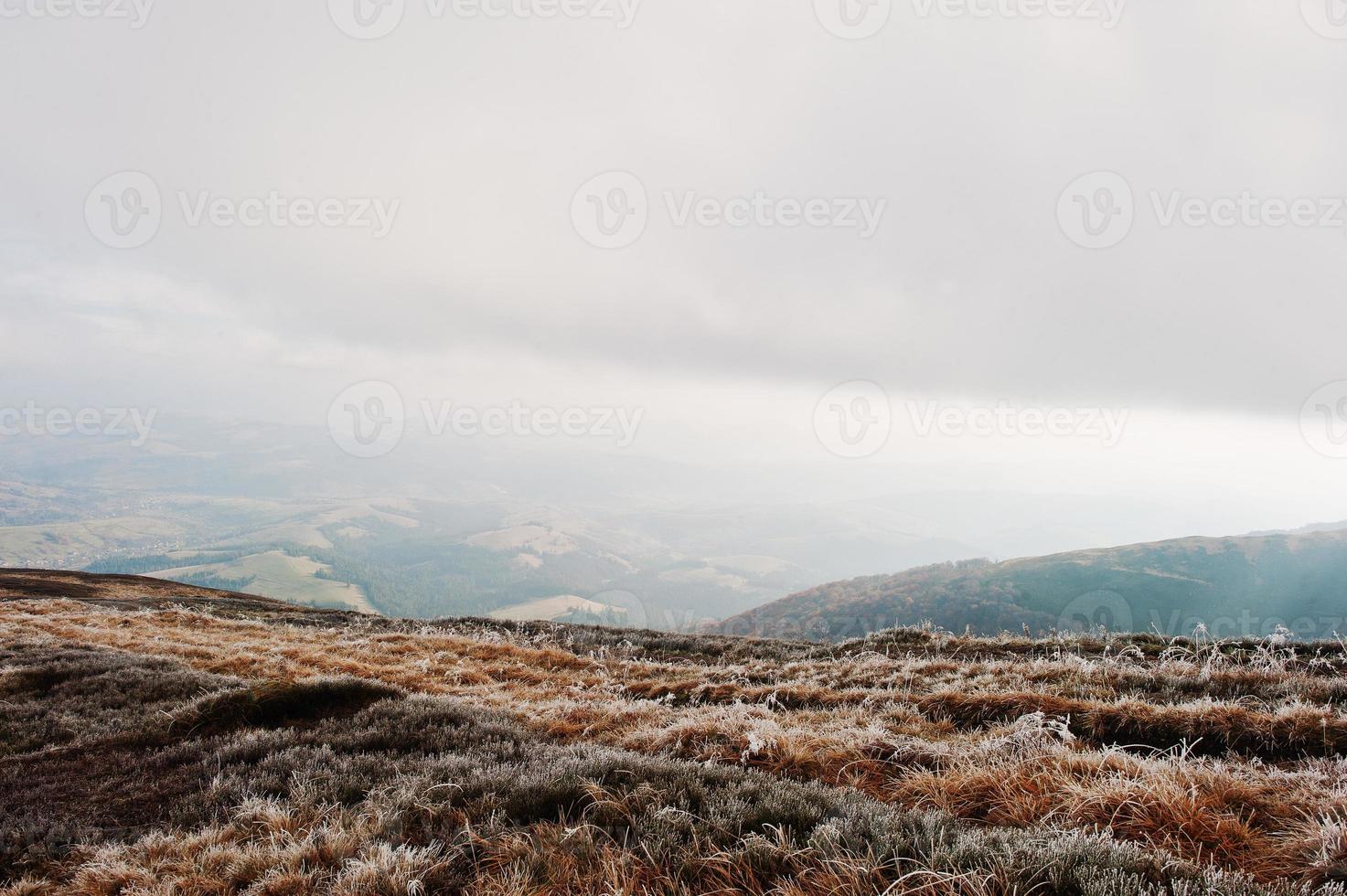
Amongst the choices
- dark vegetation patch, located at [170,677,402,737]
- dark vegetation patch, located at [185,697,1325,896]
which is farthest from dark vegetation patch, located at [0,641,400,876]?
dark vegetation patch, located at [185,697,1325,896]

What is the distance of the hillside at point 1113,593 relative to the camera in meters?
144

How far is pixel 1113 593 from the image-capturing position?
16888 centimetres

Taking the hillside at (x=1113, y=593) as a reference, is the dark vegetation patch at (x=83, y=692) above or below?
above

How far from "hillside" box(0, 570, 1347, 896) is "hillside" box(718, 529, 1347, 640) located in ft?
426

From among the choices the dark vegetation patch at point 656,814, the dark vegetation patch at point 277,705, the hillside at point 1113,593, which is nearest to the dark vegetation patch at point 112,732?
the dark vegetation patch at point 277,705

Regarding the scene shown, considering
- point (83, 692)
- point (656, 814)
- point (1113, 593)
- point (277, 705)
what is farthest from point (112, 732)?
point (1113, 593)

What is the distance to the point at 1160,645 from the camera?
14664mm

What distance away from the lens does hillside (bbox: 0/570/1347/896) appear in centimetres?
418

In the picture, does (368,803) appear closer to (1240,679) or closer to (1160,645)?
(1240,679)

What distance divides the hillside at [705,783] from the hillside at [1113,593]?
129989 millimetres

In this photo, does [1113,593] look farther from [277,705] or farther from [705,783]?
[277,705]

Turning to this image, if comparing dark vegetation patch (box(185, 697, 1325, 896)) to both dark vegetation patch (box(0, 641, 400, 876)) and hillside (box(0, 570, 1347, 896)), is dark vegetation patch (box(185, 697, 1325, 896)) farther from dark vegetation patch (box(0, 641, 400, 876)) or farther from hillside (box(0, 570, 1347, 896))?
dark vegetation patch (box(0, 641, 400, 876))

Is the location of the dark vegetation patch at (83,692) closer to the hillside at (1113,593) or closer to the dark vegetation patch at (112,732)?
the dark vegetation patch at (112,732)

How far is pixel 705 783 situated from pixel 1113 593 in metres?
212
